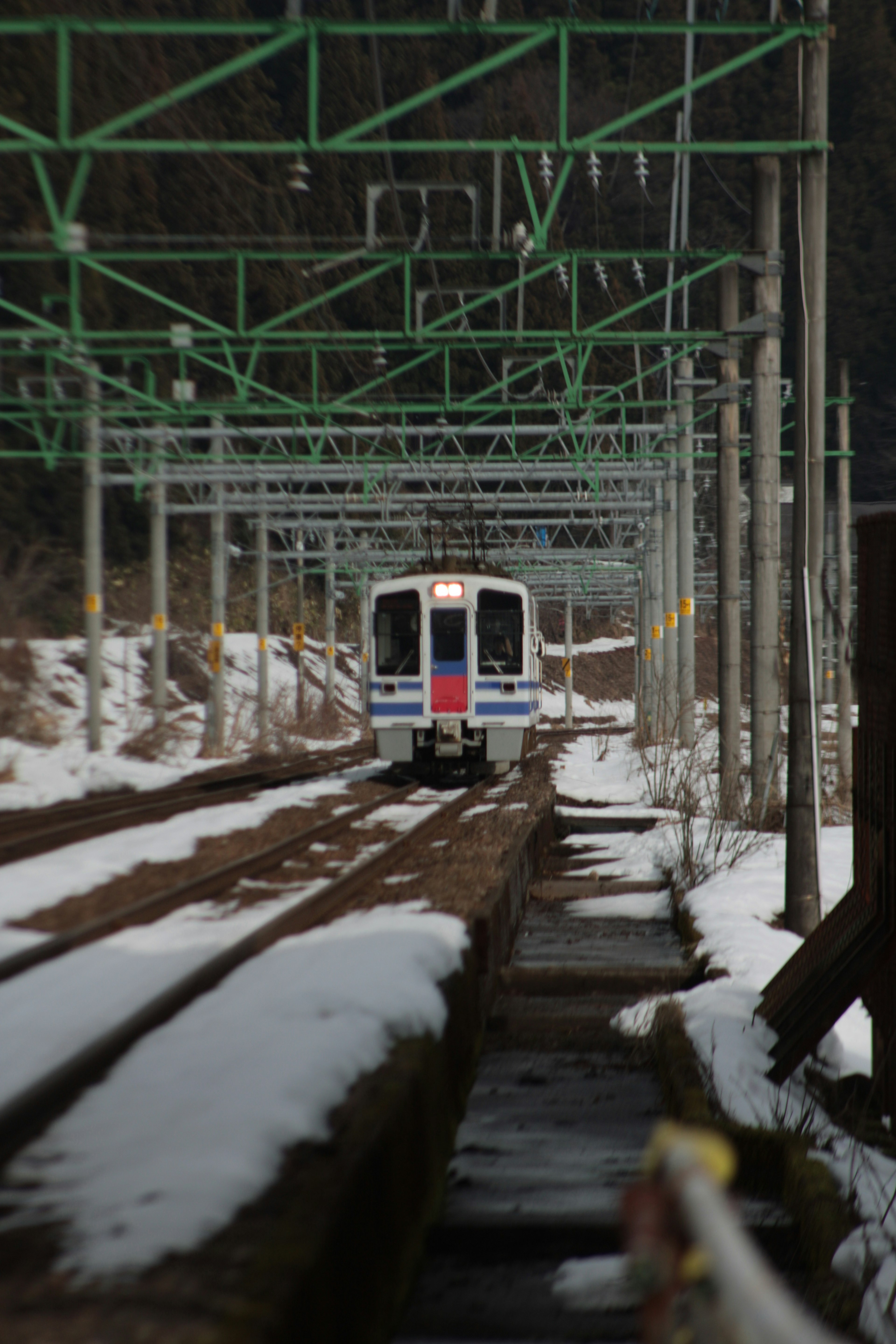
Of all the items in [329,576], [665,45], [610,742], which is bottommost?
[610,742]

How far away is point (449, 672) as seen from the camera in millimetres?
18344

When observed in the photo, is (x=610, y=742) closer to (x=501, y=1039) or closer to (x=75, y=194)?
(x=75, y=194)

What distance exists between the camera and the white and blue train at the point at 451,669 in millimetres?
18328

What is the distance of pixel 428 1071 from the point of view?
4.50 metres

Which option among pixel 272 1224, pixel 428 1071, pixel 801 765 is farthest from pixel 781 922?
pixel 272 1224

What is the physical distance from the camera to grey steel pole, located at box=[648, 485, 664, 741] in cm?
2756

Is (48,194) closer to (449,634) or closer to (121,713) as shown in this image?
(449,634)

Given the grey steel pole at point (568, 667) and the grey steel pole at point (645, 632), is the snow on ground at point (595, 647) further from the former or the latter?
the grey steel pole at point (645, 632)

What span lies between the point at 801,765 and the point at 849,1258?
4058 mm

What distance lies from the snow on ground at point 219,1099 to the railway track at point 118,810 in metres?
5.27

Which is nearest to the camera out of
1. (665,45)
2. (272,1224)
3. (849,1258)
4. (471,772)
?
(272,1224)

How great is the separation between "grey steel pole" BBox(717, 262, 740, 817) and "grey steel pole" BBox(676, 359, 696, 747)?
12.2 ft

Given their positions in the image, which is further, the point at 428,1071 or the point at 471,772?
the point at 471,772

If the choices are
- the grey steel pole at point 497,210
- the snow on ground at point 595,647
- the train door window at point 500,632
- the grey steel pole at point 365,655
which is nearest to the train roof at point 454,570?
the train door window at point 500,632
